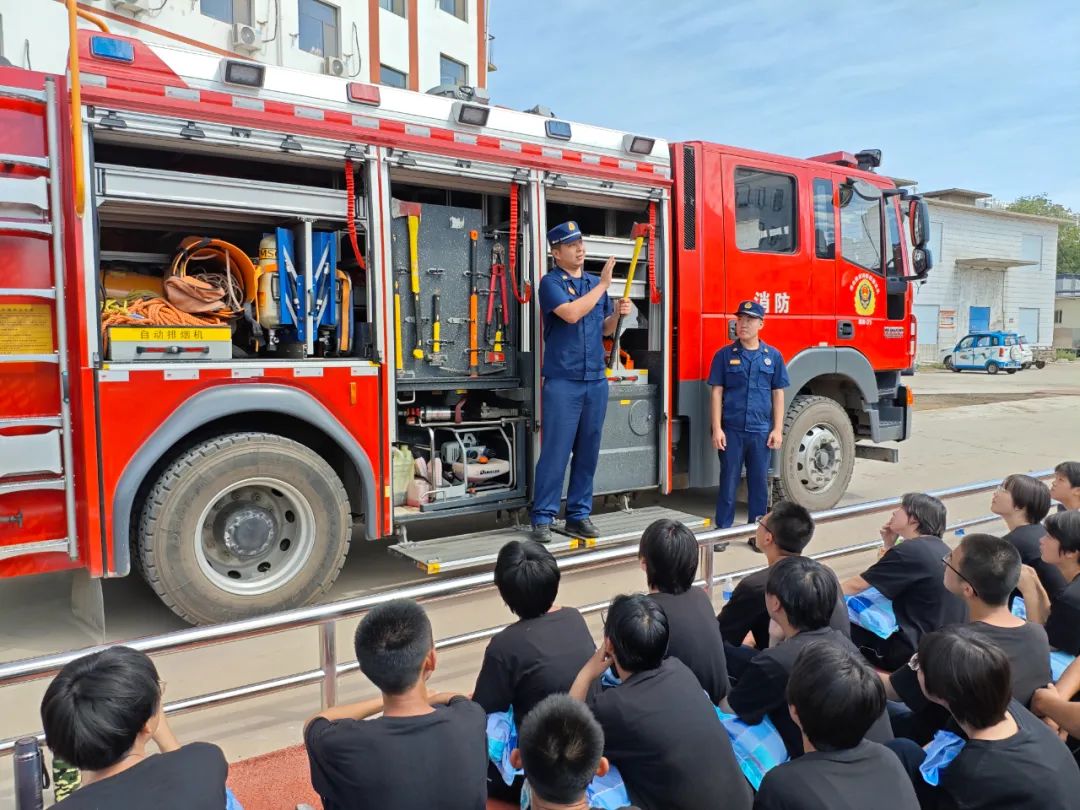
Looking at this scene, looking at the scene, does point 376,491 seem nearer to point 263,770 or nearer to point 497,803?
point 263,770

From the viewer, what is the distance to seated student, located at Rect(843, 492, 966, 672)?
3334 millimetres

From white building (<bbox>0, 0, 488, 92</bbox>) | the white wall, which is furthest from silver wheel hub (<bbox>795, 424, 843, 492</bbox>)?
the white wall

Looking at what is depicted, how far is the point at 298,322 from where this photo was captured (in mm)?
4637

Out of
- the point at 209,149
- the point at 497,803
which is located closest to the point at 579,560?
the point at 497,803

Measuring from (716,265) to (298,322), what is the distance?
2.98 m

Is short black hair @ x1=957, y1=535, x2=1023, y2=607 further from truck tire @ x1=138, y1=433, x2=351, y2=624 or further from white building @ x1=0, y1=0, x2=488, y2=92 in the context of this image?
white building @ x1=0, y1=0, x2=488, y2=92

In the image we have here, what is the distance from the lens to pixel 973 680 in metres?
2.01

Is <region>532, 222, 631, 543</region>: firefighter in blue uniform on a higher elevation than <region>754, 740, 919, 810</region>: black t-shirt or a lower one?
higher

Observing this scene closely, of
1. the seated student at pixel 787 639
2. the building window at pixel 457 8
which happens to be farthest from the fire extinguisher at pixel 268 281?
the building window at pixel 457 8

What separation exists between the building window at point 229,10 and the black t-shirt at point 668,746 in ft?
64.8

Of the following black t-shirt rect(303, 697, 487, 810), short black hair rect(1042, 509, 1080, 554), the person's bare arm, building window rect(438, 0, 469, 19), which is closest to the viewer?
black t-shirt rect(303, 697, 487, 810)

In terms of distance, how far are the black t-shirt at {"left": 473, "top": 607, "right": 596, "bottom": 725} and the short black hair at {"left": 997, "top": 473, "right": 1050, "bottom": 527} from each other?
2.45 m

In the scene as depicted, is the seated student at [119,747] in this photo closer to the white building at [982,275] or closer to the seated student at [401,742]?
the seated student at [401,742]

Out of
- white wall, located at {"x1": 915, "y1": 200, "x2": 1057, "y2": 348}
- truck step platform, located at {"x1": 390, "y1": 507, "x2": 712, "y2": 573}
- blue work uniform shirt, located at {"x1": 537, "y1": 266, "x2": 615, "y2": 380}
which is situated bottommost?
truck step platform, located at {"x1": 390, "y1": 507, "x2": 712, "y2": 573}
